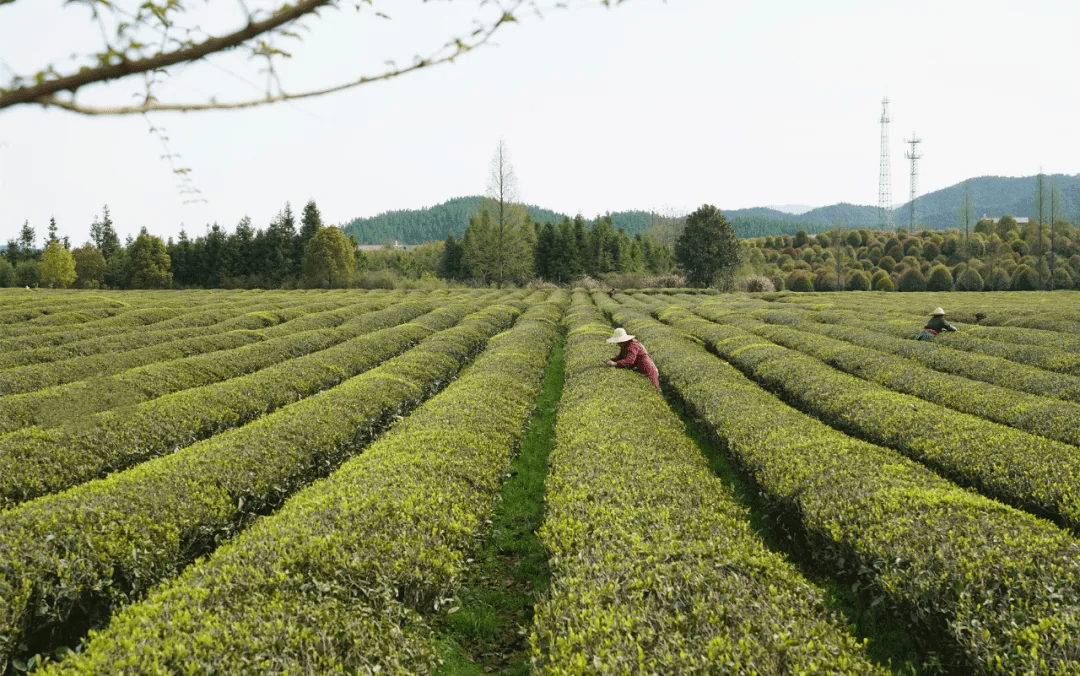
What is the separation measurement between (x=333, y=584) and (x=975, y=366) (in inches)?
624

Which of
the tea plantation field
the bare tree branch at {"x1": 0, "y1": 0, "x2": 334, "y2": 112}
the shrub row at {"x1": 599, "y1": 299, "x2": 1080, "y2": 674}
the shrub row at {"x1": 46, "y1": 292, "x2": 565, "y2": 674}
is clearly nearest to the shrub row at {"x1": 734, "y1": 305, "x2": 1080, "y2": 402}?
the tea plantation field

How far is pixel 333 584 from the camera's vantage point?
4484mm

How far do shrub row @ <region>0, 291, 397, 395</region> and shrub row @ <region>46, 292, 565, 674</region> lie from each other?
10977 millimetres

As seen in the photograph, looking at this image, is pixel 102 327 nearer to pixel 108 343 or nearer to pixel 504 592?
pixel 108 343

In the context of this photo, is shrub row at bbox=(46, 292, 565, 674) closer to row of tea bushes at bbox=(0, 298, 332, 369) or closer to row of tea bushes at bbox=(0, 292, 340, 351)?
row of tea bushes at bbox=(0, 298, 332, 369)

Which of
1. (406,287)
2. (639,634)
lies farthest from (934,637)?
A: (406,287)

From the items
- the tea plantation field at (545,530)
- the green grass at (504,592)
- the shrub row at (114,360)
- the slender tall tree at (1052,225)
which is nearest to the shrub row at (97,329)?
the shrub row at (114,360)

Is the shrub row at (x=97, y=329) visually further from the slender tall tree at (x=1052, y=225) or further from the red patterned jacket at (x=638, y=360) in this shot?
the slender tall tree at (x=1052, y=225)

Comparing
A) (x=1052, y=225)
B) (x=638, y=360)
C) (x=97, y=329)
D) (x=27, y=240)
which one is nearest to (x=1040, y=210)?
(x=1052, y=225)

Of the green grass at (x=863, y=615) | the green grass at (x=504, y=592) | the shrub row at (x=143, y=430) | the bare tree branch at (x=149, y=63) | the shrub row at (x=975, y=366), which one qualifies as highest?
the bare tree branch at (x=149, y=63)

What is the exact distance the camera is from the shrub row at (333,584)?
3.69 meters

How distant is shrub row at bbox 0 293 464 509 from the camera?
7215 millimetres

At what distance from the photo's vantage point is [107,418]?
8922 mm

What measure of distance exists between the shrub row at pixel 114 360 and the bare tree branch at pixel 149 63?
15.1 m
